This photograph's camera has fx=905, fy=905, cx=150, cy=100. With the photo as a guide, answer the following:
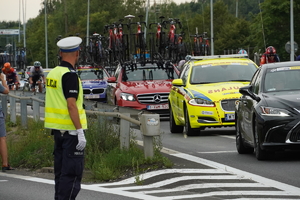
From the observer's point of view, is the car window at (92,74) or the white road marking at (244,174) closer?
the white road marking at (244,174)

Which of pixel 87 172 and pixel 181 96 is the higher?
pixel 181 96

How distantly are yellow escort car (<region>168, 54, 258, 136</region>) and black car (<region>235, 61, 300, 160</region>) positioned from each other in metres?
2.92

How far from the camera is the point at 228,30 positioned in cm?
11038

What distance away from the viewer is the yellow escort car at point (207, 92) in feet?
57.6

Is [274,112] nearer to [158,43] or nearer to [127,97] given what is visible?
[127,97]

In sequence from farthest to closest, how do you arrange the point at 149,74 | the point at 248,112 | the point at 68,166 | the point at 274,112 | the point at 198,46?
1. the point at 198,46
2. the point at 149,74
3. the point at 248,112
4. the point at 274,112
5. the point at 68,166

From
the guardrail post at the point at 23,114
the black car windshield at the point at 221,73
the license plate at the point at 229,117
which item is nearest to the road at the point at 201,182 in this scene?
the license plate at the point at 229,117

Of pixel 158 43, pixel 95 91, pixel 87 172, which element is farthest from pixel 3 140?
pixel 95 91

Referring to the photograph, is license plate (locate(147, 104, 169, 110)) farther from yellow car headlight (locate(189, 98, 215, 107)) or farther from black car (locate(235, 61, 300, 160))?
black car (locate(235, 61, 300, 160))

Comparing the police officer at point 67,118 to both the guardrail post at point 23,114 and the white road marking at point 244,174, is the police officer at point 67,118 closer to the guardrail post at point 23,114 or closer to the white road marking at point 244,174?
the white road marking at point 244,174

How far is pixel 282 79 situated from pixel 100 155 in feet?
10.2

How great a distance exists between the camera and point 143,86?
947 inches

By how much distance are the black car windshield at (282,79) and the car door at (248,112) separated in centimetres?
22

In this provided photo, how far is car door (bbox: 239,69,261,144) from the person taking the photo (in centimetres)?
1334
